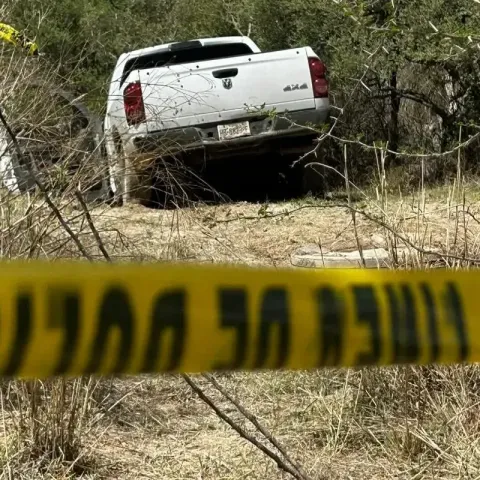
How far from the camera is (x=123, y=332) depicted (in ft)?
3.87

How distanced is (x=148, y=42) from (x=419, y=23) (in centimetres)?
696

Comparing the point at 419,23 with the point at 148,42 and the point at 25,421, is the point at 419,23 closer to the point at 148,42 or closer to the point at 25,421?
the point at 25,421

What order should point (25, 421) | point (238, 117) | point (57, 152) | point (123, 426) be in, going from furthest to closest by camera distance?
point (238, 117), point (57, 152), point (123, 426), point (25, 421)

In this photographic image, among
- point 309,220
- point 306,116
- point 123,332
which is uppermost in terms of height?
point 123,332

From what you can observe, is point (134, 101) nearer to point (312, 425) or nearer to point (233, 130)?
point (233, 130)

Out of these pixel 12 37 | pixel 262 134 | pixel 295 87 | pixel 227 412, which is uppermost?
pixel 12 37

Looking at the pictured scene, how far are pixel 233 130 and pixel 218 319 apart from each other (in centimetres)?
636

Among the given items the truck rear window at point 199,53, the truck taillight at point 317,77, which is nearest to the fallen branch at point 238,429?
the truck taillight at point 317,77

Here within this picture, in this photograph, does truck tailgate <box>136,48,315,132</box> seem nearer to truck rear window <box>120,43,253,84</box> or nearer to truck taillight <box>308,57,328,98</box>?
truck taillight <box>308,57,328,98</box>

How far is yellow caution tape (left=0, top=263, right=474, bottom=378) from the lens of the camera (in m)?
1.13

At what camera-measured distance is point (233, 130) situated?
7.47m

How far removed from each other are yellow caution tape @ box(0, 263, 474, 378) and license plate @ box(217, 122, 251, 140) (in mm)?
6162

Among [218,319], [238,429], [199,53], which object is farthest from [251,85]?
[218,319]

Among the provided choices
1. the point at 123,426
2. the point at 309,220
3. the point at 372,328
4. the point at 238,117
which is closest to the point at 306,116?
the point at 238,117
